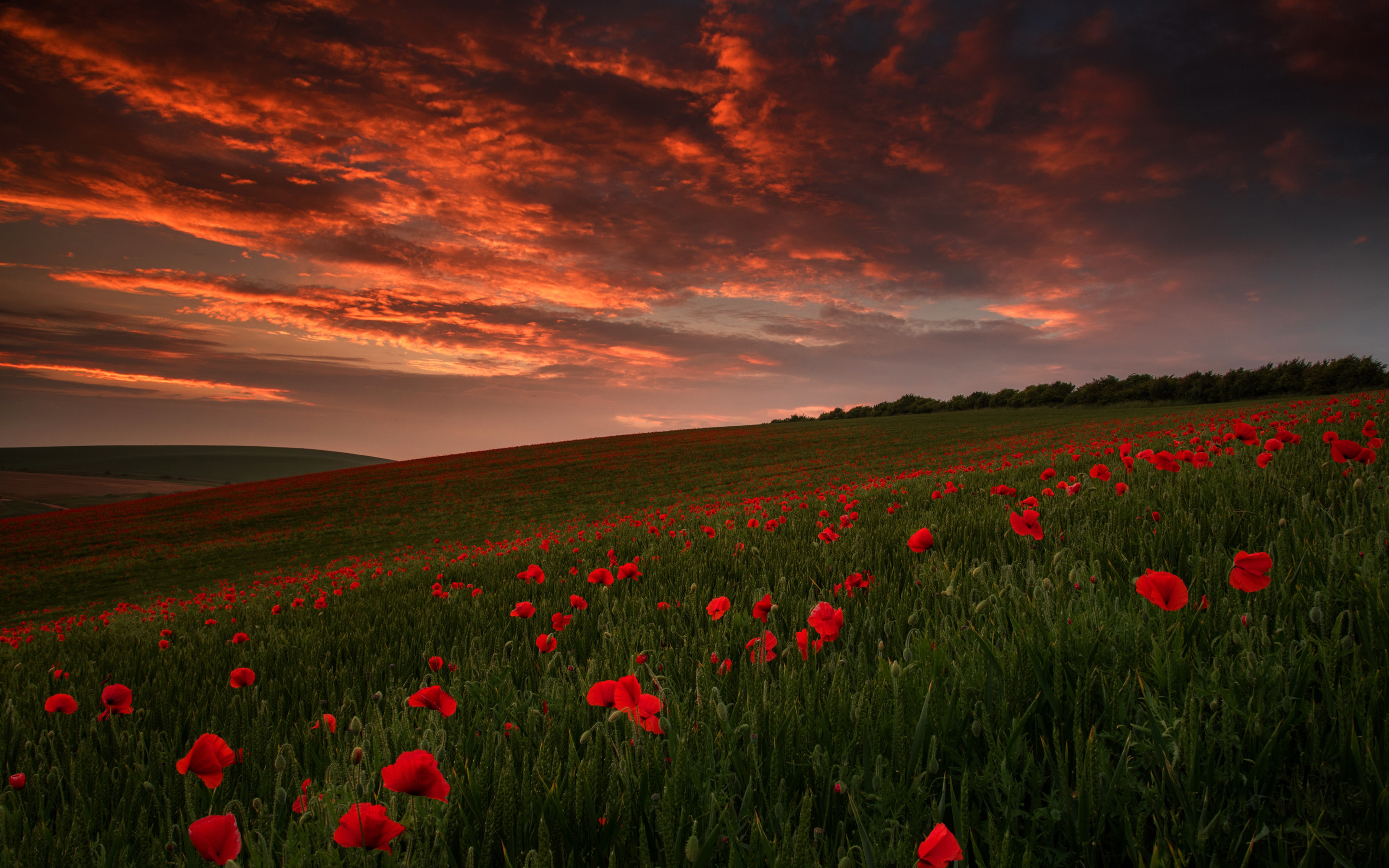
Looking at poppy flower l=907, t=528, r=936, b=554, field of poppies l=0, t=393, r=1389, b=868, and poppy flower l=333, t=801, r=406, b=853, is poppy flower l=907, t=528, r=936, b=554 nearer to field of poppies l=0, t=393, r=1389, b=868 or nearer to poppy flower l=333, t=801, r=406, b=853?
field of poppies l=0, t=393, r=1389, b=868

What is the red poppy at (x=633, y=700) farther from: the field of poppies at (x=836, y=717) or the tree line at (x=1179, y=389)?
the tree line at (x=1179, y=389)

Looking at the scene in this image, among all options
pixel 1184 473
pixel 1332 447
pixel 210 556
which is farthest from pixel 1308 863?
pixel 210 556

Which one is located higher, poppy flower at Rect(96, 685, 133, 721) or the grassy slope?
poppy flower at Rect(96, 685, 133, 721)

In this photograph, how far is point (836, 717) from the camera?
1589 millimetres

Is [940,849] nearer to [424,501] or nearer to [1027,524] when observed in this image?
[1027,524]

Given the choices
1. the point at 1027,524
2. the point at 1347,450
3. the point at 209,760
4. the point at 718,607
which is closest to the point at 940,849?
the point at 718,607

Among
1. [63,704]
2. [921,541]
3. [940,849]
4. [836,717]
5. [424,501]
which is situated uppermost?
[921,541]

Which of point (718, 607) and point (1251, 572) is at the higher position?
point (1251, 572)

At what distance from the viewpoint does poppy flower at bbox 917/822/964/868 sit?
911 mm

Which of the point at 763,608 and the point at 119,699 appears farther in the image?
the point at 763,608

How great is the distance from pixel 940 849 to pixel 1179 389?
68.9 meters

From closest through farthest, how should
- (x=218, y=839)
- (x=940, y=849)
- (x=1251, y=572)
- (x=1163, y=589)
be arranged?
(x=940, y=849) < (x=218, y=839) < (x=1163, y=589) < (x=1251, y=572)

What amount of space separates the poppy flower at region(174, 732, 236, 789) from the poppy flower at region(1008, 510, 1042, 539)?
8.65 feet

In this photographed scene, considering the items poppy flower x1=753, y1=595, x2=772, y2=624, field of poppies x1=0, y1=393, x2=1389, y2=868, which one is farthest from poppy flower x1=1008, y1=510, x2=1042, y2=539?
poppy flower x1=753, y1=595, x2=772, y2=624
